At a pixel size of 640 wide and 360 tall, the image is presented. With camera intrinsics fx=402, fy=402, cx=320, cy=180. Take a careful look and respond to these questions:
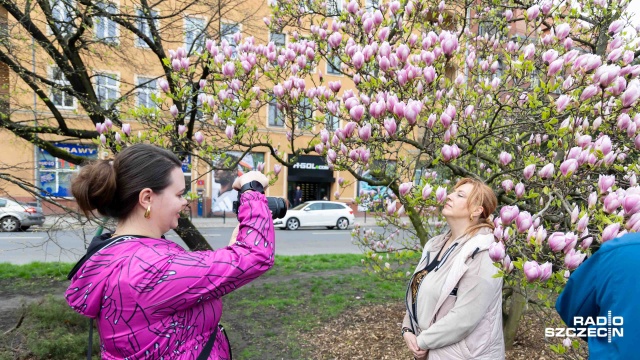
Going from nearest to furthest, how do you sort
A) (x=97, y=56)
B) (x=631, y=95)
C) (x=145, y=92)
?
1. (x=631, y=95)
2. (x=97, y=56)
3. (x=145, y=92)

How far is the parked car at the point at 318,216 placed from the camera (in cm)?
1619

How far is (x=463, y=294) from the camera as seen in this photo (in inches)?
73.7

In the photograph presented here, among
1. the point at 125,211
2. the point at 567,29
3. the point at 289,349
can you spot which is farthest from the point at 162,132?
the point at 567,29

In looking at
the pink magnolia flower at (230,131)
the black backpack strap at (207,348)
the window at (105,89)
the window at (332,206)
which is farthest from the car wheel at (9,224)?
the black backpack strap at (207,348)

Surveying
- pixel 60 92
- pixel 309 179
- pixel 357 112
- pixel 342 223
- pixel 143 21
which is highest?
pixel 143 21

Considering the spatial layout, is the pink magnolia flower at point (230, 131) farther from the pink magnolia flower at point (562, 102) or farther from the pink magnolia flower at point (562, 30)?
the pink magnolia flower at point (562, 30)

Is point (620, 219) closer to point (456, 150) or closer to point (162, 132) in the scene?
point (456, 150)

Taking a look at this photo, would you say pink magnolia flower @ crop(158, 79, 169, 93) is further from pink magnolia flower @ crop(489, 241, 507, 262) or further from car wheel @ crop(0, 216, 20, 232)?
car wheel @ crop(0, 216, 20, 232)

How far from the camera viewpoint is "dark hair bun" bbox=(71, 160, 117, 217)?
122cm

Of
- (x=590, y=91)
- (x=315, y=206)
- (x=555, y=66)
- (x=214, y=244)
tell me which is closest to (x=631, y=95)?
(x=590, y=91)

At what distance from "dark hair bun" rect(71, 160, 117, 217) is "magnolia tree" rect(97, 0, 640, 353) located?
1.33m

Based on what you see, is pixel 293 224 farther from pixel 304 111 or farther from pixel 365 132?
pixel 365 132

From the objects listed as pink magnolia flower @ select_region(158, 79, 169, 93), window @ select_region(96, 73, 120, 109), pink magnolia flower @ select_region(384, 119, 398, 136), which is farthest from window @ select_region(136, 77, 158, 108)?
pink magnolia flower @ select_region(384, 119, 398, 136)

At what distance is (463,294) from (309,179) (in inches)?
779
